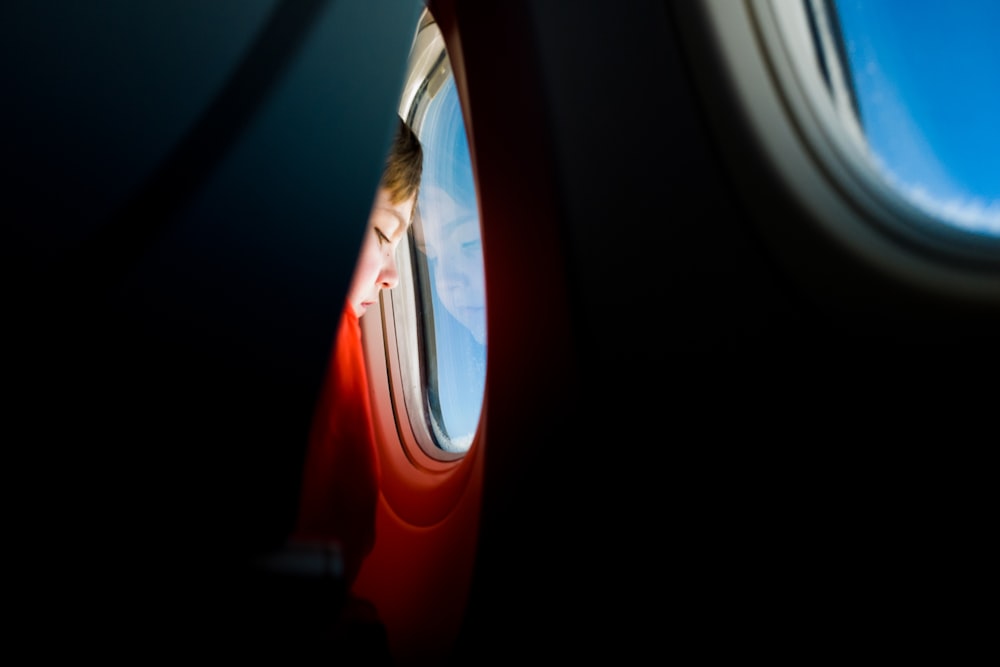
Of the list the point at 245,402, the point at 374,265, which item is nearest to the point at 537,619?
the point at 245,402

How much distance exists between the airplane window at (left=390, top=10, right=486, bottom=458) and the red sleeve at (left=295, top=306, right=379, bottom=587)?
1.48 ft

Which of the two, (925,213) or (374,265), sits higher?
(374,265)

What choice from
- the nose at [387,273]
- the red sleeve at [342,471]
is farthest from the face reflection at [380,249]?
the red sleeve at [342,471]

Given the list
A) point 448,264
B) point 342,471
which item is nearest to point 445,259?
point 448,264

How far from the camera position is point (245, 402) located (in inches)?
19.6

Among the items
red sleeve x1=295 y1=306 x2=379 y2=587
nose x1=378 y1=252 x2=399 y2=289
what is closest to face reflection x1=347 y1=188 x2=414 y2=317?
nose x1=378 y1=252 x2=399 y2=289

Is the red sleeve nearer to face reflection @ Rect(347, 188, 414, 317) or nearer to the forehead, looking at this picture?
face reflection @ Rect(347, 188, 414, 317)

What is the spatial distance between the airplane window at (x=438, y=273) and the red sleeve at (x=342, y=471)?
450 mm

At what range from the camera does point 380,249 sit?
4.40 ft

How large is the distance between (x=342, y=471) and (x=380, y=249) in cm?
54

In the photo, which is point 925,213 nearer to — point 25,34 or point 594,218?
point 594,218

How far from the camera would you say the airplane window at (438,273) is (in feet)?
4.97

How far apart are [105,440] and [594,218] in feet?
1.60

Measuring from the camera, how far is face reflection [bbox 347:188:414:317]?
127 centimetres
